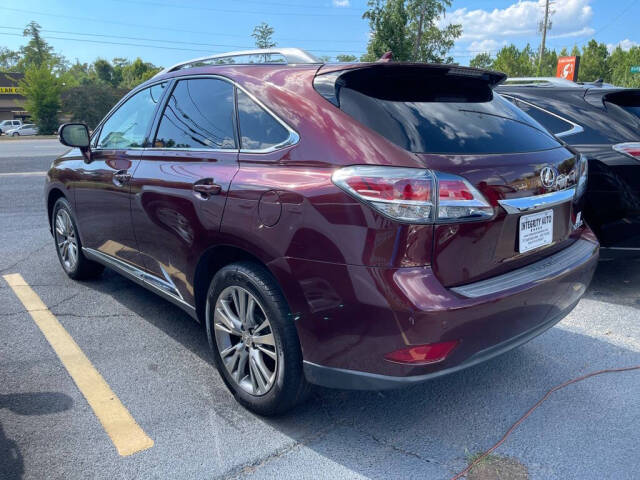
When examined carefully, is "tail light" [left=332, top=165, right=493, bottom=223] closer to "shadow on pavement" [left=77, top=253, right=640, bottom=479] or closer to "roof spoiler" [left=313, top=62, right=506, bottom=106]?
"roof spoiler" [left=313, top=62, right=506, bottom=106]

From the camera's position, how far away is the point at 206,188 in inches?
108

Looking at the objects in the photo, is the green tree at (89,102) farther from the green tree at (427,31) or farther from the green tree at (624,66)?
the green tree at (624,66)

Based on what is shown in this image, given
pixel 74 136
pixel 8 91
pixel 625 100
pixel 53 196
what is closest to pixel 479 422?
pixel 625 100

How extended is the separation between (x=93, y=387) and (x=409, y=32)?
167ft

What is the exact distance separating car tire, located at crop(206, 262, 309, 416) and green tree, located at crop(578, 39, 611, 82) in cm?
7536

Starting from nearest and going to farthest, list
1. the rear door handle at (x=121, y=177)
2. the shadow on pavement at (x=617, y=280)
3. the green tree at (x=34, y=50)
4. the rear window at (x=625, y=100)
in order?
1. the rear door handle at (x=121, y=177)
2. the shadow on pavement at (x=617, y=280)
3. the rear window at (x=625, y=100)
4. the green tree at (x=34, y=50)

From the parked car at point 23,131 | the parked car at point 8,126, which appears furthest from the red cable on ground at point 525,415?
the parked car at point 8,126

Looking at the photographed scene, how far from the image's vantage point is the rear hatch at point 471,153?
2.18 meters

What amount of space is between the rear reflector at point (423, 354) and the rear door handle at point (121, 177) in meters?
2.26

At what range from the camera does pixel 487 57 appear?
83.9m

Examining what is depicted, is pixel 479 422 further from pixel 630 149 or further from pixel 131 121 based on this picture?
pixel 131 121

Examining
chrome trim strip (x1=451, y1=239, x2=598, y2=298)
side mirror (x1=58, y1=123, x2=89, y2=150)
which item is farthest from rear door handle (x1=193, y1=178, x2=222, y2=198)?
side mirror (x1=58, y1=123, x2=89, y2=150)

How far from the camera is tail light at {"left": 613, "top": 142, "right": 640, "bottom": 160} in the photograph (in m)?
4.08

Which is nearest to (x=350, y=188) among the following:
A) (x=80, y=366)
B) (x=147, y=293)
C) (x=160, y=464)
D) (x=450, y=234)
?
(x=450, y=234)
